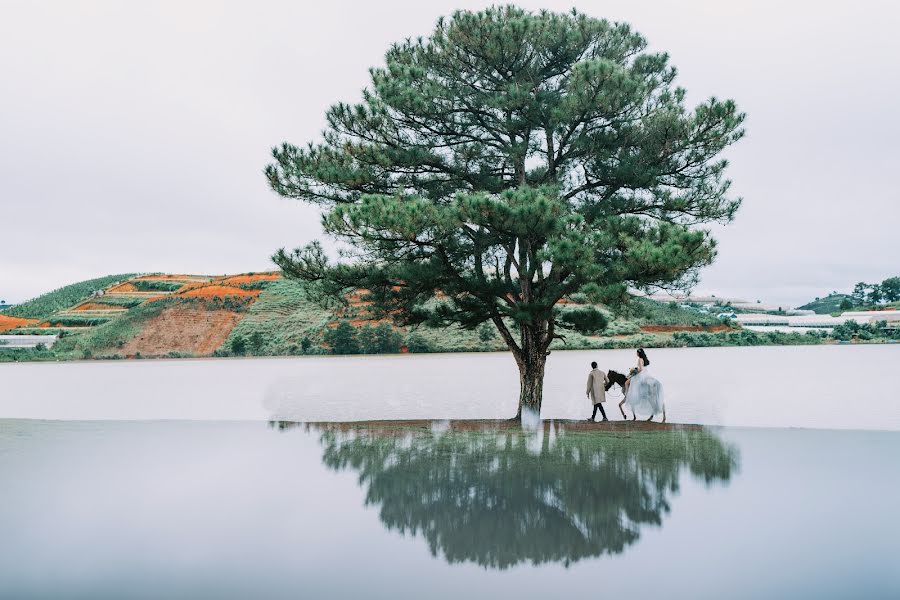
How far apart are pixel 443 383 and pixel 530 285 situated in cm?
1108

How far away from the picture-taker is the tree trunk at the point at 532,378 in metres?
15.7

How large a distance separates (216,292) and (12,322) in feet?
59.9

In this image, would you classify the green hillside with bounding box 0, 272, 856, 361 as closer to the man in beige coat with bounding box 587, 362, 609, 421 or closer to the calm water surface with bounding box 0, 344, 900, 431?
the calm water surface with bounding box 0, 344, 900, 431

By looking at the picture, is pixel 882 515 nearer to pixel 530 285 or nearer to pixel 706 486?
pixel 706 486

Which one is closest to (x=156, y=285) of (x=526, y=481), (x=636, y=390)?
(x=636, y=390)

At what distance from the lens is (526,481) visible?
8375 millimetres

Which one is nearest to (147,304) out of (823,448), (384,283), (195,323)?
(195,323)

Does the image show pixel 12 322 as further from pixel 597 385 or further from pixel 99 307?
pixel 597 385

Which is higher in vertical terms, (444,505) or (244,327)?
(244,327)

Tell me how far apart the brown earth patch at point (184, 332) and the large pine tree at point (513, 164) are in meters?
37.0

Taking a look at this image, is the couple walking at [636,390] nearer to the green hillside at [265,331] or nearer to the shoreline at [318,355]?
the green hillside at [265,331]

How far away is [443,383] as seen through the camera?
25.9 m

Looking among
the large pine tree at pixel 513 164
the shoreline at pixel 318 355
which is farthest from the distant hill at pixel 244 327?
the large pine tree at pixel 513 164

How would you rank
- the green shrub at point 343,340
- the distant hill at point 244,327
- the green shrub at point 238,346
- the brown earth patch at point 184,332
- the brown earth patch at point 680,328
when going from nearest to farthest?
1. the green shrub at point 343,340
2. the distant hill at point 244,327
3. the green shrub at point 238,346
4. the brown earth patch at point 184,332
5. the brown earth patch at point 680,328
